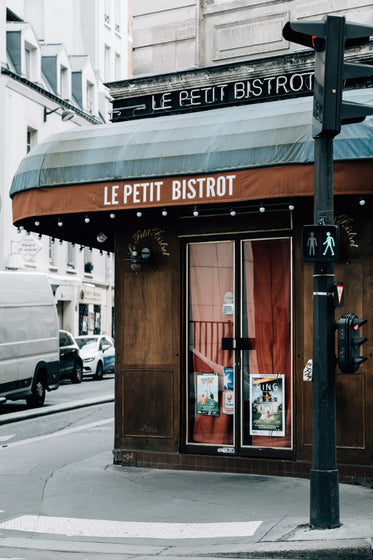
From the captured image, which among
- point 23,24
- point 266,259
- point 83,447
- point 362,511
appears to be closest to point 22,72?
point 23,24

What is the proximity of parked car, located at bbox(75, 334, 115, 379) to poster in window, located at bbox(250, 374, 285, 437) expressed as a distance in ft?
68.1

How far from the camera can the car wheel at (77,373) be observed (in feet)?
91.7

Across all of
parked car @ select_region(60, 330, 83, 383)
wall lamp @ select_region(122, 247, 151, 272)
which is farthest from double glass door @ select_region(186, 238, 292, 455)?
parked car @ select_region(60, 330, 83, 383)

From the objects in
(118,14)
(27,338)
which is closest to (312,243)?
(27,338)

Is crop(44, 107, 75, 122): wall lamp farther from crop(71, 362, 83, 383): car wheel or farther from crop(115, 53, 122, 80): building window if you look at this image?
crop(115, 53, 122, 80): building window

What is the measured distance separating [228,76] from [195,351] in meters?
3.37

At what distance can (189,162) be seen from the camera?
30.2 ft

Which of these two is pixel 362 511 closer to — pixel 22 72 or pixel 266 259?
pixel 266 259

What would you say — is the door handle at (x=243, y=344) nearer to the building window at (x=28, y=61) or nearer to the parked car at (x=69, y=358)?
the parked car at (x=69, y=358)

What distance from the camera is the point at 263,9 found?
11258 mm

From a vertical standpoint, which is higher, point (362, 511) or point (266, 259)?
point (266, 259)

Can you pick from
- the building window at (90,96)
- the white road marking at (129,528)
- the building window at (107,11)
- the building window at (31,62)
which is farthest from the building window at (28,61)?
the white road marking at (129,528)

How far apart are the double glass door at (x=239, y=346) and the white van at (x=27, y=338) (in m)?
8.80

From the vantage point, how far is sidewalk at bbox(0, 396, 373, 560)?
22.9 ft
